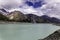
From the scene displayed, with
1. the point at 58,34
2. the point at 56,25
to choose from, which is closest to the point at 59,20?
the point at 56,25

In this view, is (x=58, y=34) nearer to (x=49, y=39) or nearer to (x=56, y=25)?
(x=49, y=39)

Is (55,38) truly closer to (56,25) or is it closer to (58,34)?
(58,34)

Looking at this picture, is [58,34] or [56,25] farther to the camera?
[56,25]

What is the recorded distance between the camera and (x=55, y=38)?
20.5ft

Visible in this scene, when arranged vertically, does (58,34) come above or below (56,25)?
above

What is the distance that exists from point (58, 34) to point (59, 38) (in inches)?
12.3

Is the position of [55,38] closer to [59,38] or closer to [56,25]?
[59,38]

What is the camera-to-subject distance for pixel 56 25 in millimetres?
16125

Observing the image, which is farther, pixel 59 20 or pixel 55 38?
pixel 59 20

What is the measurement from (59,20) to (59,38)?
30.3 feet

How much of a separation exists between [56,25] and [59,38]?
1002cm

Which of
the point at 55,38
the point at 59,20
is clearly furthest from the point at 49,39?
the point at 59,20

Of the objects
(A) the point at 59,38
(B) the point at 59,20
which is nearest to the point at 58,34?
(A) the point at 59,38

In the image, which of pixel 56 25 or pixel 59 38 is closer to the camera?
pixel 59 38
